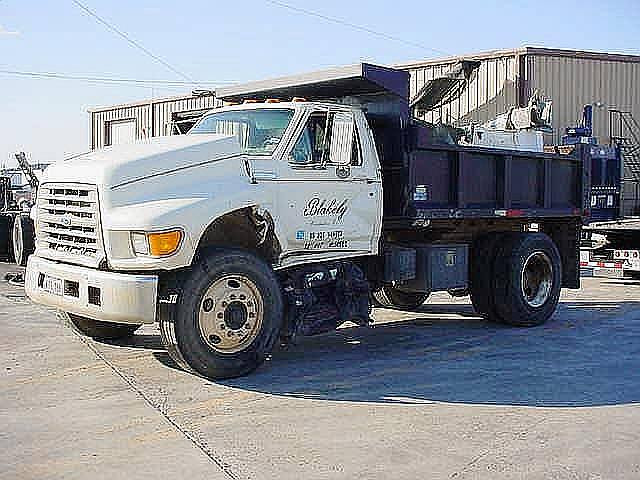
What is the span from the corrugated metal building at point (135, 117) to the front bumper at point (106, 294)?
2380 centimetres

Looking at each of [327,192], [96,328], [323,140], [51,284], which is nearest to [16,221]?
[96,328]

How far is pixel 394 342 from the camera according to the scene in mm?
9773

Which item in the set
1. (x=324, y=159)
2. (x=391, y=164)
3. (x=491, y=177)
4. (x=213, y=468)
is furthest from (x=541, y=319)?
(x=213, y=468)

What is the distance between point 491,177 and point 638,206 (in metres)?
15.9

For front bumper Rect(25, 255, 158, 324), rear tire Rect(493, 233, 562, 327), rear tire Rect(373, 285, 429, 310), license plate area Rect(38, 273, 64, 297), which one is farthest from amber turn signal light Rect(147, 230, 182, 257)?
rear tire Rect(373, 285, 429, 310)

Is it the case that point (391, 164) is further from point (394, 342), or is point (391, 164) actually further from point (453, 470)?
point (453, 470)

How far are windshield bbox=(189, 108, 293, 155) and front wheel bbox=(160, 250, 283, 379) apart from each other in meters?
1.20

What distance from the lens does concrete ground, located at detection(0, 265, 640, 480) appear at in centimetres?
554

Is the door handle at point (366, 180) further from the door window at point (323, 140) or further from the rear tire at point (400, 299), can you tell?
the rear tire at point (400, 299)

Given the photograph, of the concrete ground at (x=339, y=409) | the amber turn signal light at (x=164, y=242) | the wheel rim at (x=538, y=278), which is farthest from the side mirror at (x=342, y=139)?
the wheel rim at (x=538, y=278)

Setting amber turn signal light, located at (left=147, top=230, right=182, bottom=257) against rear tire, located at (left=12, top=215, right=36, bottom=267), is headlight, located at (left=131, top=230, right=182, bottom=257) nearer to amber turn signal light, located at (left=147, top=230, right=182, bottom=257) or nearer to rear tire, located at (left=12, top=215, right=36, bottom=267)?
amber turn signal light, located at (left=147, top=230, right=182, bottom=257)

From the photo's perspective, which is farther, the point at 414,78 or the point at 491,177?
the point at 414,78

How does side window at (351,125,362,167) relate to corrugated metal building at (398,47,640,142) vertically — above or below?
below

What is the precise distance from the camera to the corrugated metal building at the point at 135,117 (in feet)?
111
